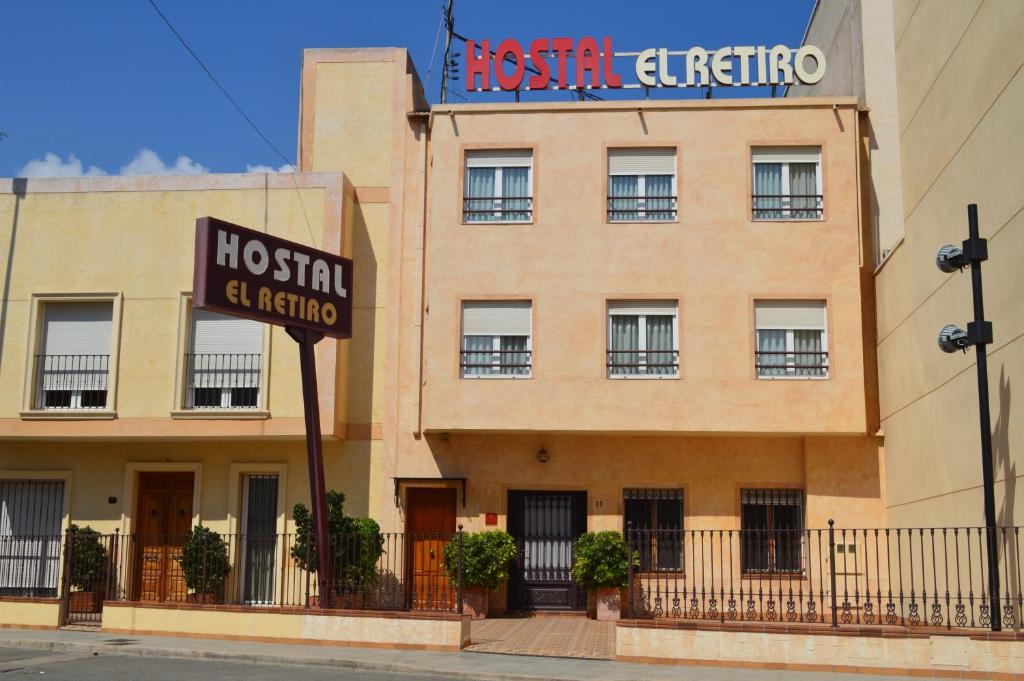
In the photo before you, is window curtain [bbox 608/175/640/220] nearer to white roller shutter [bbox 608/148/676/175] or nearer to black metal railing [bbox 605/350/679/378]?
white roller shutter [bbox 608/148/676/175]

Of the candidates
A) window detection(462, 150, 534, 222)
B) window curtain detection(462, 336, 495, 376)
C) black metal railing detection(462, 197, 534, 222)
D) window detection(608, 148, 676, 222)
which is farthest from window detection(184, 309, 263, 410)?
window detection(608, 148, 676, 222)

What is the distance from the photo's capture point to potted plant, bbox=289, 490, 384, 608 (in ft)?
60.0

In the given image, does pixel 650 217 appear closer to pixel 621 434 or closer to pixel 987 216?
pixel 621 434

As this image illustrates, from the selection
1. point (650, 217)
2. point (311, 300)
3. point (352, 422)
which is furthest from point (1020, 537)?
point (352, 422)

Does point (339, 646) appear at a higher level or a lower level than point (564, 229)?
lower

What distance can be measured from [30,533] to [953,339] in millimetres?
18070

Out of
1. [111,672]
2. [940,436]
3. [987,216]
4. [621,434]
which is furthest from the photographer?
[621,434]

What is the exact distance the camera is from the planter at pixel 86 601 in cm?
2091

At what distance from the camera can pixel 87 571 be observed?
21203mm

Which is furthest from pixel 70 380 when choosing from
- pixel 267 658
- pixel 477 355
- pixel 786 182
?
pixel 786 182

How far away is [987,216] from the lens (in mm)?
15734

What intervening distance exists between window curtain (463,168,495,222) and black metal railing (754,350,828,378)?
5791mm

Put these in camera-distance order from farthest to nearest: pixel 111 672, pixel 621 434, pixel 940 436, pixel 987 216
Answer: pixel 621 434 < pixel 940 436 < pixel 987 216 < pixel 111 672

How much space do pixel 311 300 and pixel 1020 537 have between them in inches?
434
